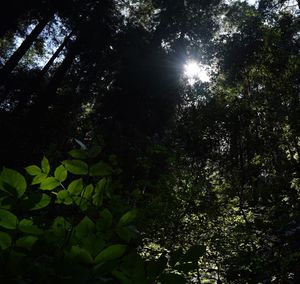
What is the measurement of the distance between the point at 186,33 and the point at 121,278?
26422 millimetres

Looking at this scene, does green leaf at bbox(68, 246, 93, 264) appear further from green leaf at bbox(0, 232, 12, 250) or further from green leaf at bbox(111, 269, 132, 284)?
green leaf at bbox(0, 232, 12, 250)

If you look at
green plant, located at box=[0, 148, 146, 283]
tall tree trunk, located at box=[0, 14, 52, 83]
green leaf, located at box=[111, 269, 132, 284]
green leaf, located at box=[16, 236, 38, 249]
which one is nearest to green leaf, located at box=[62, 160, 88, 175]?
green plant, located at box=[0, 148, 146, 283]

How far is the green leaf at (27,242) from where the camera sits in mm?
971

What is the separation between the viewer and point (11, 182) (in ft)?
3.18

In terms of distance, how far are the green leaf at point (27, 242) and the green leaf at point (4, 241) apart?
0.07 ft

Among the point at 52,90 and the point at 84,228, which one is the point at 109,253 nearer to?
the point at 84,228

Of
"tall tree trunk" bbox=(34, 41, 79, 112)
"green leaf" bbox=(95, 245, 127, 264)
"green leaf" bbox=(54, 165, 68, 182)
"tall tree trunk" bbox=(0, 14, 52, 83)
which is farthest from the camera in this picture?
"tall tree trunk" bbox=(34, 41, 79, 112)

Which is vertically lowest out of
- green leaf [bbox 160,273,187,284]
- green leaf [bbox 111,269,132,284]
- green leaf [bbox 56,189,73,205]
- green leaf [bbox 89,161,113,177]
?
green leaf [bbox 111,269,132,284]

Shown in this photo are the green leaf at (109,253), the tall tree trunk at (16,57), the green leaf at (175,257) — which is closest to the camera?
the green leaf at (109,253)

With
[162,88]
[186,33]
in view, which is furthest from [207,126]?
[186,33]

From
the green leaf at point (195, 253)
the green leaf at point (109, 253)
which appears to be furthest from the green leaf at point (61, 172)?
the green leaf at point (195, 253)

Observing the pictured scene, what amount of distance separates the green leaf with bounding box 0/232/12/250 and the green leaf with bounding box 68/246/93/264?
0.57ft

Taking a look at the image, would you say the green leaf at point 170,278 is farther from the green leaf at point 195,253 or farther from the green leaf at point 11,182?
the green leaf at point 11,182

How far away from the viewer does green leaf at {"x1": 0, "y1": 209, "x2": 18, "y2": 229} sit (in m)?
0.95
